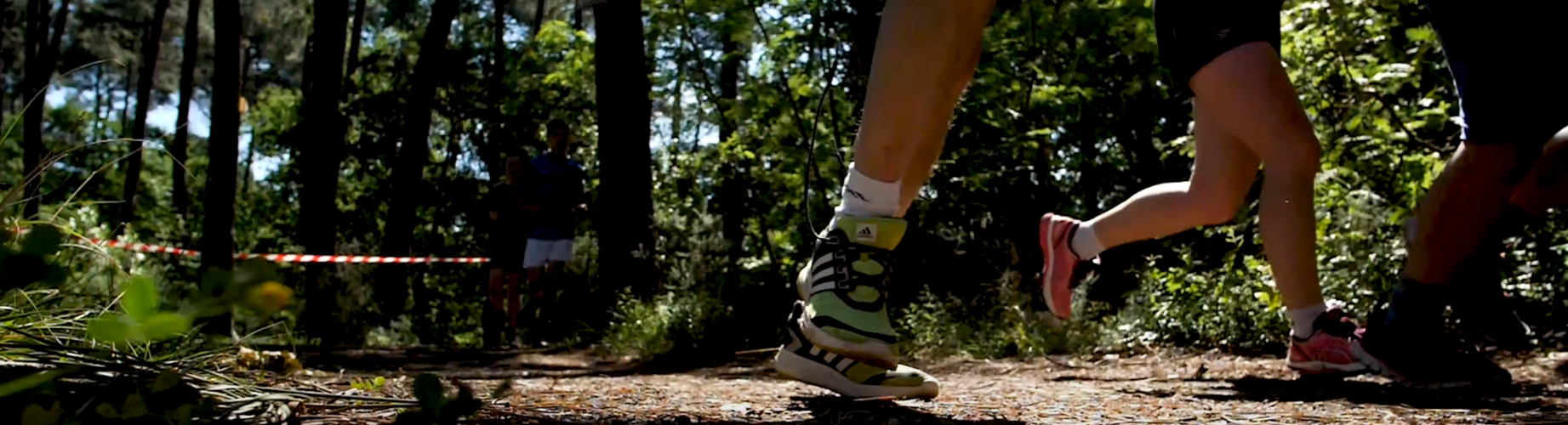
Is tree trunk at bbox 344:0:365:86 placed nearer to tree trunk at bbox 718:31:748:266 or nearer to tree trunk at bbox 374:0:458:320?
tree trunk at bbox 374:0:458:320

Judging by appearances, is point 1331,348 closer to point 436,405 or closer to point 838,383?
point 838,383

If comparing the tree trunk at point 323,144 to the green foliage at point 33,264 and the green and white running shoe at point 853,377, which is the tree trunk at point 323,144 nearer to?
the green and white running shoe at point 853,377

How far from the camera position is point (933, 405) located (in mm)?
2598

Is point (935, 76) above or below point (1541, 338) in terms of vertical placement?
above

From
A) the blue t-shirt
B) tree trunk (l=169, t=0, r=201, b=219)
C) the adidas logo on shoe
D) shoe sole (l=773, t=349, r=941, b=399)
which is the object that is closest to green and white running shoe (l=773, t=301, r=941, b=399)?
shoe sole (l=773, t=349, r=941, b=399)

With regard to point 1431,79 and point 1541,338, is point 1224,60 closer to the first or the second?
point 1541,338

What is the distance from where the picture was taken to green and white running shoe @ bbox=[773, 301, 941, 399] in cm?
240

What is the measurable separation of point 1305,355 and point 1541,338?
87.2 inches

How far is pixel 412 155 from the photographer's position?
65.2ft

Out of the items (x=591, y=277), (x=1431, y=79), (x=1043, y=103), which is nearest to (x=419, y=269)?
(x=591, y=277)

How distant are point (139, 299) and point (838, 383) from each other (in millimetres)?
1764

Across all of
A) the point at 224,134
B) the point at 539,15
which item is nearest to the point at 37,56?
the point at 539,15

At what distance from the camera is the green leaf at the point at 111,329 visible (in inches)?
29.2

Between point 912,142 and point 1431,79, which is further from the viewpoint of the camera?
point 1431,79
